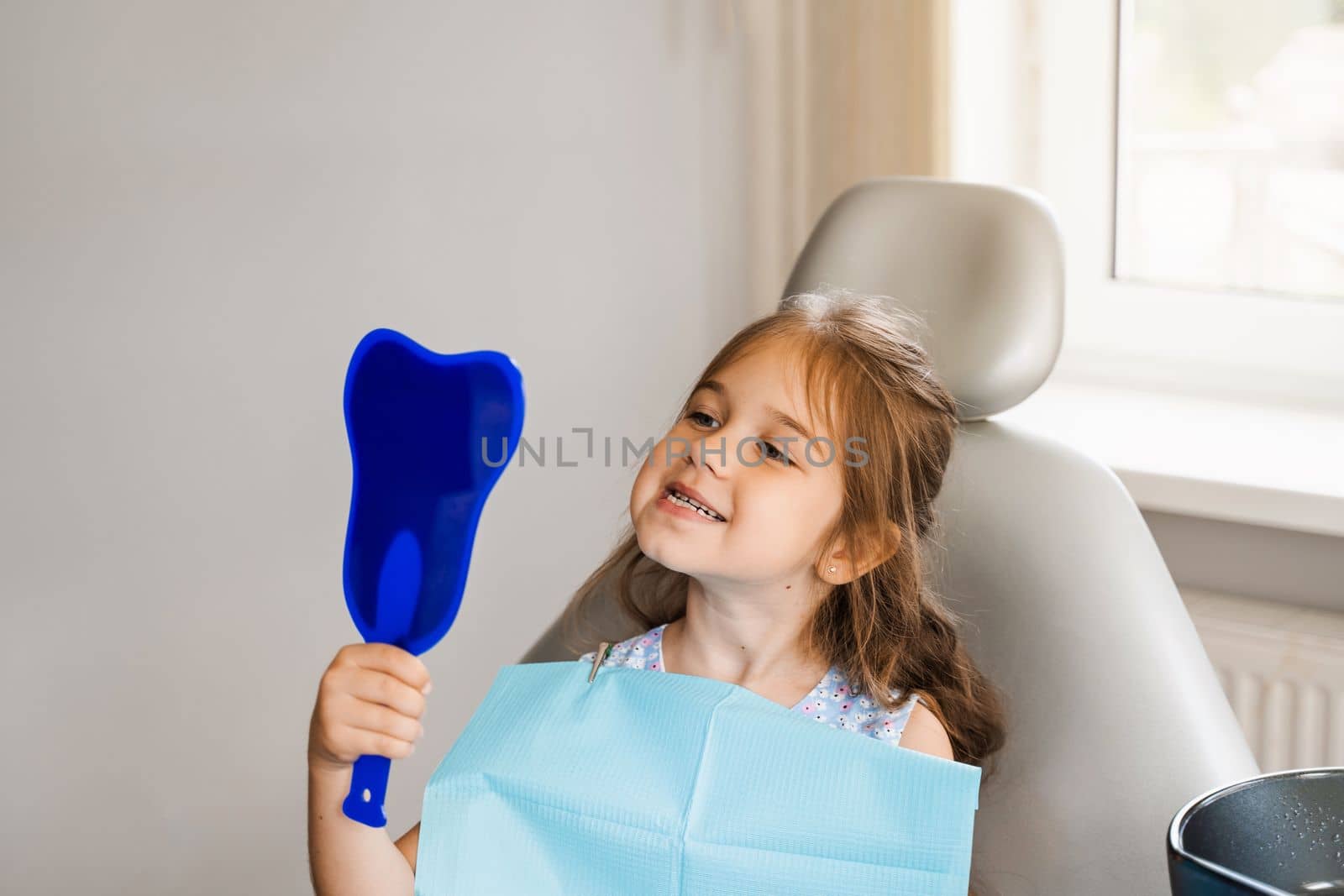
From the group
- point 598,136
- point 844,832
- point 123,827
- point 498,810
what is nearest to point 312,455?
point 123,827

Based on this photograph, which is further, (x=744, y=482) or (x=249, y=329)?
(x=249, y=329)

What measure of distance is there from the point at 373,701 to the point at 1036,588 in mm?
A: 550

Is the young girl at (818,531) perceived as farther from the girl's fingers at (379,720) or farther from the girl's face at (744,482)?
the girl's fingers at (379,720)

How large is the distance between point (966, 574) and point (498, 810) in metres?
0.44

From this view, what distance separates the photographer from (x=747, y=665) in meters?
1.04

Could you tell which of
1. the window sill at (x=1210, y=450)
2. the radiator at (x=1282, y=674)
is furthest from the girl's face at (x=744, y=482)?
the radiator at (x=1282, y=674)

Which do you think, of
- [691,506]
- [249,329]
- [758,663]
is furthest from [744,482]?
[249,329]

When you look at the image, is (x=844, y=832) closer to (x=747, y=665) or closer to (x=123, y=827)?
(x=747, y=665)

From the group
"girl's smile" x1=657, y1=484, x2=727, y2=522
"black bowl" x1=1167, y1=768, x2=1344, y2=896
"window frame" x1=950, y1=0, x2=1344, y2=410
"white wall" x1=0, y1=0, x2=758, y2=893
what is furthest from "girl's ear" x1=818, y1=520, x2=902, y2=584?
"window frame" x1=950, y1=0, x2=1344, y2=410

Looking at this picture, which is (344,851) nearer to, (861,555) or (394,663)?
(394,663)

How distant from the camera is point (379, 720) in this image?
2.38 ft

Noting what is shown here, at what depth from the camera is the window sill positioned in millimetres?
1491

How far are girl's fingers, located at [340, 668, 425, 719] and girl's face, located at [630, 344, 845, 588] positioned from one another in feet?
0.75

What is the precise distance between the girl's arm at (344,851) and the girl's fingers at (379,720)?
7cm
